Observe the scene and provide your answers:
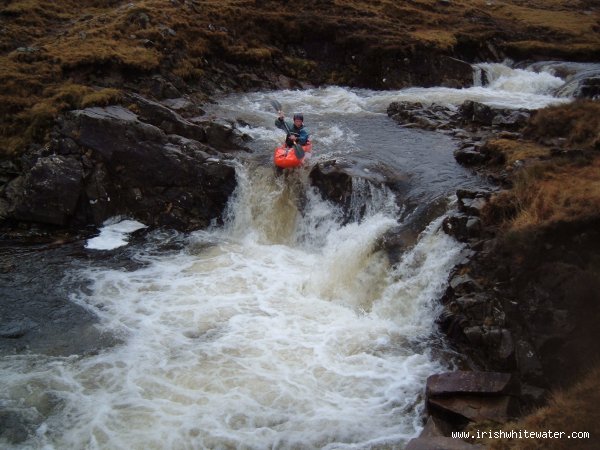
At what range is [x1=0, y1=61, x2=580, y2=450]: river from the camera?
7312 millimetres

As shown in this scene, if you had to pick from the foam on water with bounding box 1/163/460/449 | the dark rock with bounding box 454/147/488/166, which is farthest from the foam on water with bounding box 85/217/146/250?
the dark rock with bounding box 454/147/488/166

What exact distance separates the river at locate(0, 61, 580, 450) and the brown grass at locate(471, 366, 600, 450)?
165cm

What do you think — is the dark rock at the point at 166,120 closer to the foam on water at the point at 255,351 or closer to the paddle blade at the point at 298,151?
the paddle blade at the point at 298,151

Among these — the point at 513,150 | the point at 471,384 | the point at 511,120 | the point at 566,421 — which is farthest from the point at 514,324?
the point at 511,120

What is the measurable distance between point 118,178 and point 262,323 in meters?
6.70

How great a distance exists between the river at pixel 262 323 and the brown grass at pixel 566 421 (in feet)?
5.43

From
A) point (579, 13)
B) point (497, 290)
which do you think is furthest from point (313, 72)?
point (579, 13)

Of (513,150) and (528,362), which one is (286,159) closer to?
(513,150)

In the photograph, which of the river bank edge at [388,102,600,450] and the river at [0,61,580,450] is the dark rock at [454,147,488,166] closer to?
→ the river at [0,61,580,450]

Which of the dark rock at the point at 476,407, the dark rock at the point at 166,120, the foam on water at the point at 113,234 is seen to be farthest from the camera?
the dark rock at the point at 166,120

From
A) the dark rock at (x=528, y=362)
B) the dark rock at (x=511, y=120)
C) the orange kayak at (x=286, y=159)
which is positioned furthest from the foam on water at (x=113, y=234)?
the dark rock at (x=511, y=120)

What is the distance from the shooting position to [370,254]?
11.4m

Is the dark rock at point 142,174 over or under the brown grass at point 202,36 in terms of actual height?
under

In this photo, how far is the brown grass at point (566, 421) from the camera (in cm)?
552
